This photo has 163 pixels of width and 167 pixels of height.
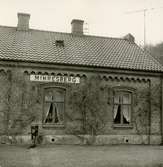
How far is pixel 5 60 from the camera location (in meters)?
17.4

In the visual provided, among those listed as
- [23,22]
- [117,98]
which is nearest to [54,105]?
[117,98]

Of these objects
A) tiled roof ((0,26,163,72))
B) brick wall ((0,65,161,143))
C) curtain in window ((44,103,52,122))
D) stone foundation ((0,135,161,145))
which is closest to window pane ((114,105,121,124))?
brick wall ((0,65,161,143))

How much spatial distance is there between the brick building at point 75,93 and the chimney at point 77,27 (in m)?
2.58

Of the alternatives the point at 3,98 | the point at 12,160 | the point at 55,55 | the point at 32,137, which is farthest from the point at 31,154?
the point at 55,55

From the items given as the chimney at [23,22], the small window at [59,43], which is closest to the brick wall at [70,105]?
the small window at [59,43]

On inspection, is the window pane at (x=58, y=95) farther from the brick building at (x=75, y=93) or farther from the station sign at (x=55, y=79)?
the station sign at (x=55, y=79)

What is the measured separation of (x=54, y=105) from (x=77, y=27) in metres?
7.33

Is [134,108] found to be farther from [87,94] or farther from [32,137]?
[32,137]

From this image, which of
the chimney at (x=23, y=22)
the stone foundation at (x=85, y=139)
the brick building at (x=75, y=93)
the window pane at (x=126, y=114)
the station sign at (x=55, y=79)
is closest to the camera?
the stone foundation at (x=85, y=139)

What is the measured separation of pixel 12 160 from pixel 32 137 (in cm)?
512

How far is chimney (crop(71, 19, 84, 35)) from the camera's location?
23.2m

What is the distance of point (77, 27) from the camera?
76.2ft

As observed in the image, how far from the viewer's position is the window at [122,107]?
A: 1920 centimetres

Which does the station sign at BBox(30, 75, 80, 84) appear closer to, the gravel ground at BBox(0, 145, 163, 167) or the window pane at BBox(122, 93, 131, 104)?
the window pane at BBox(122, 93, 131, 104)
